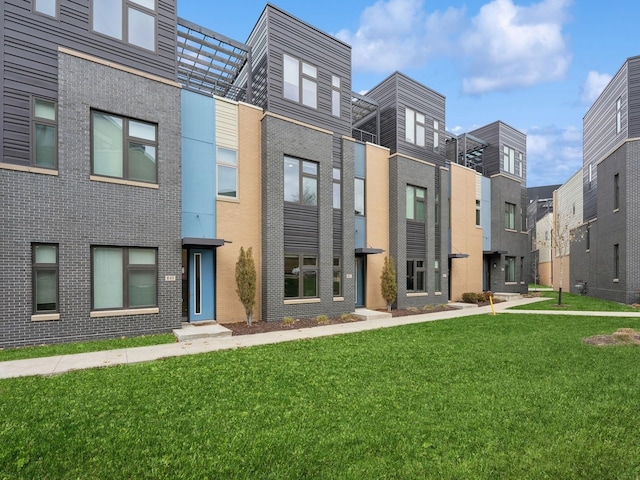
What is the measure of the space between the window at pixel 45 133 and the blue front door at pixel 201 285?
4.85 m

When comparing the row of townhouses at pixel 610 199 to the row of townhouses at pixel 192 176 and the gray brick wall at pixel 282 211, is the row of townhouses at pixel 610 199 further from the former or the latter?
the gray brick wall at pixel 282 211

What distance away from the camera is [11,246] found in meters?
8.82

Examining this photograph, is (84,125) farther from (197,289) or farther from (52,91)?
A: (197,289)

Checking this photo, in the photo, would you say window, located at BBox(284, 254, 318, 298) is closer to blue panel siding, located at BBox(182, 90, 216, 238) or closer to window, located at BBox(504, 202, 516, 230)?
blue panel siding, located at BBox(182, 90, 216, 238)

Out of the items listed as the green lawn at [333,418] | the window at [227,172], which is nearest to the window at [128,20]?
the window at [227,172]

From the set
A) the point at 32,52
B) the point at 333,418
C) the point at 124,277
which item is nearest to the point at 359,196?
the point at 124,277

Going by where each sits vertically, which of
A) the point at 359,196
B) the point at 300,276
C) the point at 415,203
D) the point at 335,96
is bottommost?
the point at 300,276

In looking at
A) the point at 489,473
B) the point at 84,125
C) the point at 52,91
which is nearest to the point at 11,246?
the point at 84,125

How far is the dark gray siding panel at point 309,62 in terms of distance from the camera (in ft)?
44.6

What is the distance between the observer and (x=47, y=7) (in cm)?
955

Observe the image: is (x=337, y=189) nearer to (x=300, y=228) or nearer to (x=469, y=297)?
(x=300, y=228)

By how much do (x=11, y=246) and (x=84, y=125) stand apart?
3.77m

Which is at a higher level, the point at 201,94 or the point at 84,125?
the point at 201,94

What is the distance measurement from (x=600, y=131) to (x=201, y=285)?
27748mm
